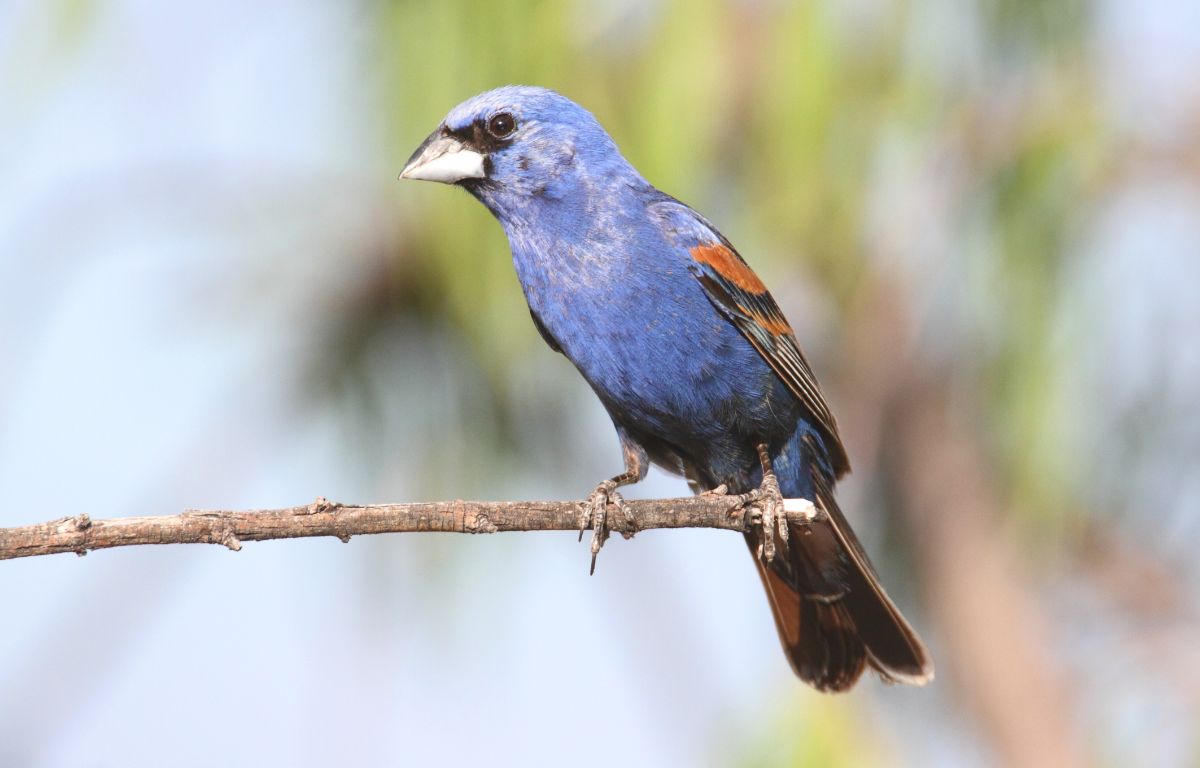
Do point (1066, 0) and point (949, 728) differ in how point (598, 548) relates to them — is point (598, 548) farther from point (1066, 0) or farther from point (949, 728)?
point (949, 728)

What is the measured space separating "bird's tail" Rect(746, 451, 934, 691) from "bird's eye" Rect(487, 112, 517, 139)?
148 centimetres

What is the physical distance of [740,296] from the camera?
4.56 metres

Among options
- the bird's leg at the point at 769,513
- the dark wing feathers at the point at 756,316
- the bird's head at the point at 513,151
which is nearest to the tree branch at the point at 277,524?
the bird's leg at the point at 769,513

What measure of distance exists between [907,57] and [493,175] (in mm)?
1955

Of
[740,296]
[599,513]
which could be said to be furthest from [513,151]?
[599,513]

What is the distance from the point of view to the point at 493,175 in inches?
→ 183

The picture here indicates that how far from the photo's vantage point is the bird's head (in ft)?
15.1

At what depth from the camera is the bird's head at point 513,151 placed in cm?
460

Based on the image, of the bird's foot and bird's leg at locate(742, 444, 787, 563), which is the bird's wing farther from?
the bird's foot

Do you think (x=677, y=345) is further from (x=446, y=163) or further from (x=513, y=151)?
(x=446, y=163)

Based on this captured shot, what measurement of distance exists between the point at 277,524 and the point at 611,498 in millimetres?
1229

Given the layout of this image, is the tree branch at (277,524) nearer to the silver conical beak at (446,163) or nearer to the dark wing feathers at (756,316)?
the dark wing feathers at (756,316)

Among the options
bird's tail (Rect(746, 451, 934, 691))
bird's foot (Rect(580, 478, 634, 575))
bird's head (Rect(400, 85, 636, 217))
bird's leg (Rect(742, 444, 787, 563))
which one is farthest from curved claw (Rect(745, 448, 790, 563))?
bird's head (Rect(400, 85, 636, 217))

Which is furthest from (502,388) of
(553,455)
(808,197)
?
(808,197)
